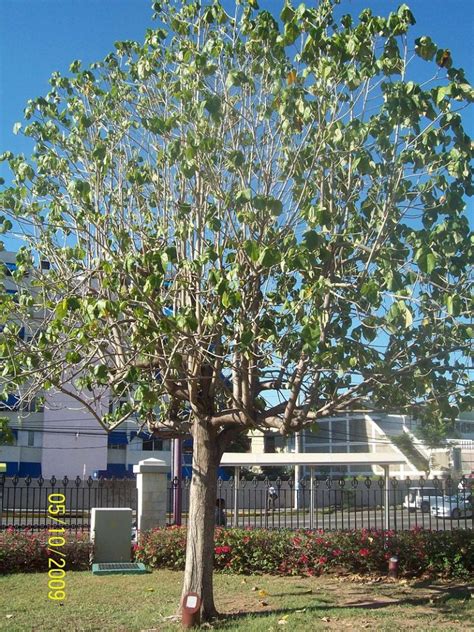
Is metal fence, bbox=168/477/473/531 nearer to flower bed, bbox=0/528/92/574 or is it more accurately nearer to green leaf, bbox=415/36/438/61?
flower bed, bbox=0/528/92/574

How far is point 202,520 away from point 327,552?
14.0ft

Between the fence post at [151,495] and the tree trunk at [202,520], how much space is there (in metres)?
5.75

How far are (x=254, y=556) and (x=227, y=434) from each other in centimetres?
409

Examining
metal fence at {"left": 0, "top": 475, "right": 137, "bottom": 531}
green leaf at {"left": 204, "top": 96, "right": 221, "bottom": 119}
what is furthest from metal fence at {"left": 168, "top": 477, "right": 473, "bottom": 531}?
green leaf at {"left": 204, "top": 96, "right": 221, "bottom": 119}

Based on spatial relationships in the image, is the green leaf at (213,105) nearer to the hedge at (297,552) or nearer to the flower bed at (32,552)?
the hedge at (297,552)

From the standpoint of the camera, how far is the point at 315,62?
25.6 feet

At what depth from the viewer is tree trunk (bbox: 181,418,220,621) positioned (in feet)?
27.2

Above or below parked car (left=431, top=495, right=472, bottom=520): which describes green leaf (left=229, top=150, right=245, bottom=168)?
above

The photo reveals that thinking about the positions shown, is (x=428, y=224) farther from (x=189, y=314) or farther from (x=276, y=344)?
(x=189, y=314)

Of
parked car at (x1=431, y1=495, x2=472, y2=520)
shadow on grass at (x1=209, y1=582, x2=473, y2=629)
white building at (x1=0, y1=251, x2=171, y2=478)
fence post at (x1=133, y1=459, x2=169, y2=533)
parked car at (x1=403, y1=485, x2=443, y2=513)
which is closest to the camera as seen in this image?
shadow on grass at (x1=209, y1=582, x2=473, y2=629)

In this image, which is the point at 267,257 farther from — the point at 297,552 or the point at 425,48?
the point at 297,552

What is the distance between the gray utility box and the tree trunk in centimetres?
456

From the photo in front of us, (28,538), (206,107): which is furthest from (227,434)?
(28,538)

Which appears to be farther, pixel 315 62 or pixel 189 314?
pixel 315 62
